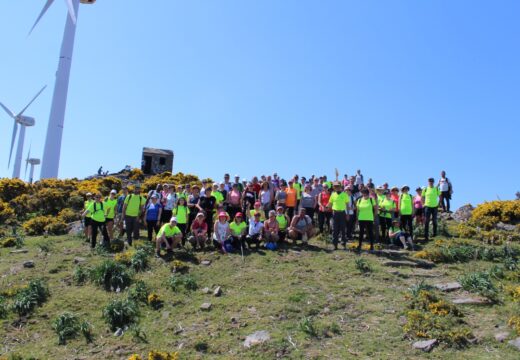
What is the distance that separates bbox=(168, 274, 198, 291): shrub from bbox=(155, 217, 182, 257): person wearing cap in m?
2.26

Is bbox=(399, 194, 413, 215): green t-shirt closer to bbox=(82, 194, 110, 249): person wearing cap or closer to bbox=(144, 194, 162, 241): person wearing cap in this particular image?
bbox=(144, 194, 162, 241): person wearing cap

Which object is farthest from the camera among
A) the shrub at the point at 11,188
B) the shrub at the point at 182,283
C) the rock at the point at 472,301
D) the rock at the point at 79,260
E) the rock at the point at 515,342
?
the shrub at the point at 11,188

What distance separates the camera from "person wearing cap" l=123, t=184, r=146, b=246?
643 inches

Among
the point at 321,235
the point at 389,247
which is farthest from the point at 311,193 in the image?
the point at 389,247

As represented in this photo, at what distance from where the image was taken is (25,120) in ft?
172

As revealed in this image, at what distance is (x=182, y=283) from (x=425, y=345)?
6.34 metres

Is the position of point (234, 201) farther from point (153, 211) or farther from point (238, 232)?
point (153, 211)

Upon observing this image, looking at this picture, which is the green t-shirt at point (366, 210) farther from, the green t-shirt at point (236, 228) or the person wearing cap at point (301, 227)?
the green t-shirt at point (236, 228)

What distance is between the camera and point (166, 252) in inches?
595

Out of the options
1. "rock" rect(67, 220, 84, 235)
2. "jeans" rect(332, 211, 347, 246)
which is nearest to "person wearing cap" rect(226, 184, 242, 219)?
"jeans" rect(332, 211, 347, 246)

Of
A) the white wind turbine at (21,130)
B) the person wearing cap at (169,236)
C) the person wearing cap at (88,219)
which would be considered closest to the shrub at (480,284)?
the person wearing cap at (169,236)

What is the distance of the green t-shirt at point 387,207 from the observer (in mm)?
16500

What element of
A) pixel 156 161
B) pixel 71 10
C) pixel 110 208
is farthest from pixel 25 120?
pixel 110 208

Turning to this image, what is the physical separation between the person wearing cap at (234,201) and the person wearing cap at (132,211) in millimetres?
2989
